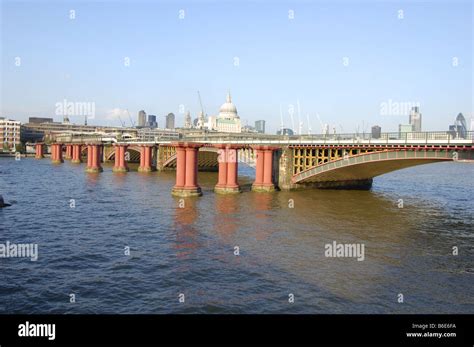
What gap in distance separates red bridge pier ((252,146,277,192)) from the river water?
30.4ft

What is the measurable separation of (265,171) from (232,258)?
111 feet

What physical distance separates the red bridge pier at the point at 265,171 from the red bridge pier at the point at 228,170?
3.90 metres

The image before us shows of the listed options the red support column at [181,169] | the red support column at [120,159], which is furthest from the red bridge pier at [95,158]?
the red support column at [181,169]

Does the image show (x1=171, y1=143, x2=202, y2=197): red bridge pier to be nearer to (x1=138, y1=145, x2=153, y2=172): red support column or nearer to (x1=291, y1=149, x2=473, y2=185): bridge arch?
(x1=291, y1=149, x2=473, y2=185): bridge arch

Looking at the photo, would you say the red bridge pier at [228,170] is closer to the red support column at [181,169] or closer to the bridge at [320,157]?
the bridge at [320,157]

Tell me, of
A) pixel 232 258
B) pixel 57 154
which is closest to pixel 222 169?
pixel 232 258

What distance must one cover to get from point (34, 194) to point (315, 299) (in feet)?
146

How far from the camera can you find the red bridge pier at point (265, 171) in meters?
58.7

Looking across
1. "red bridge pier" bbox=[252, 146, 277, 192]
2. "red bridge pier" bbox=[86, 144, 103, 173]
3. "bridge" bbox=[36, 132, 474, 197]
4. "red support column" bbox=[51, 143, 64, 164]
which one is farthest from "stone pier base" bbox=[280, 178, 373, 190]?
"red support column" bbox=[51, 143, 64, 164]

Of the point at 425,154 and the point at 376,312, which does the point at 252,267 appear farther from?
the point at 425,154

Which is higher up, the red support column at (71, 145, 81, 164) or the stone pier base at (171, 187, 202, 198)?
the red support column at (71, 145, 81, 164)

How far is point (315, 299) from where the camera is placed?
19.3 meters

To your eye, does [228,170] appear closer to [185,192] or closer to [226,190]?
[226,190]

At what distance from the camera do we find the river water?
19062 mm
